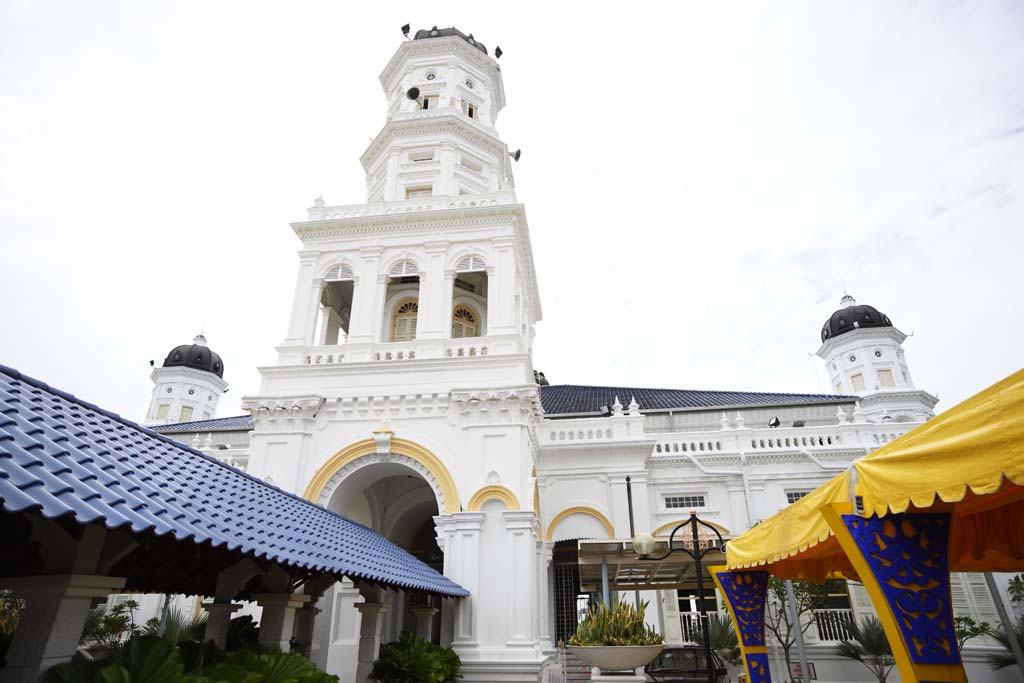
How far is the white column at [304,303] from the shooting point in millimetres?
17062

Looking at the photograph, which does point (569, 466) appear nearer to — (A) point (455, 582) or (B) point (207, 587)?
(A) point (455, 582)

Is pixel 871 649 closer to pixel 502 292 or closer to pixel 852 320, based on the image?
pixel 502 292

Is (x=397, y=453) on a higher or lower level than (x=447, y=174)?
lower

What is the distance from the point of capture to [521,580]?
13.3 meters

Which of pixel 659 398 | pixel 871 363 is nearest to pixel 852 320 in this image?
pixel 871 363

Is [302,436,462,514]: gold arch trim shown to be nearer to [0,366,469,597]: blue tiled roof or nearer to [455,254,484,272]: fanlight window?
[0,366,469,597]: blue tiled roof

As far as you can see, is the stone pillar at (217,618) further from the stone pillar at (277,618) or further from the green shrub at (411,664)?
the green shrub at (411,664)

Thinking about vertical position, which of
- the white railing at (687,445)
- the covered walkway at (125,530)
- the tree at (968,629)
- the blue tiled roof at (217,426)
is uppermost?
the blue tiled roof at (217,426)

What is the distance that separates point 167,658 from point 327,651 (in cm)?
1040

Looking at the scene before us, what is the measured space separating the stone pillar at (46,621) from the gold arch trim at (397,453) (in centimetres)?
989

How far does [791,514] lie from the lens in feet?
23.1

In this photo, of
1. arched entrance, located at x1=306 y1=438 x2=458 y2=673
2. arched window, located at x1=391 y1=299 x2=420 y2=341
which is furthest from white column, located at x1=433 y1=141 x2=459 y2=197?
arched entrance, located at x1=306 y1=438 x2=458 y2=673

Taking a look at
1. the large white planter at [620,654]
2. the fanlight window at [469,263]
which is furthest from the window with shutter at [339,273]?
the large white planter at [620,654]

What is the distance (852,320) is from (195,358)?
41.0 meters
